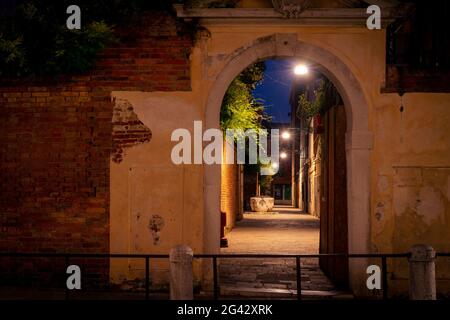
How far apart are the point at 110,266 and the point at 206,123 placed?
2.82 m

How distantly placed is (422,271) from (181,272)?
9.48 ft

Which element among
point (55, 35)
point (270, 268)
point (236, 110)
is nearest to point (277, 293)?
point (270, 268)

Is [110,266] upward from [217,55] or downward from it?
downward

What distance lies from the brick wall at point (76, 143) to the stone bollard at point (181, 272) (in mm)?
2368

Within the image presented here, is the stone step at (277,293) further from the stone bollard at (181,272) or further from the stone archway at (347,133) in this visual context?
the stone bollard at (181,272)

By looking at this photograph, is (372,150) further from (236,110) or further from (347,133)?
(236,110)

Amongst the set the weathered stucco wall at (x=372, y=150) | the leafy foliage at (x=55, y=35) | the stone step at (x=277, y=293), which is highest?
the leafy foliage at (x=55, y=35)

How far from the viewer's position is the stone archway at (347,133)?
7953mm

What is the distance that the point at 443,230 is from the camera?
795 centimetres

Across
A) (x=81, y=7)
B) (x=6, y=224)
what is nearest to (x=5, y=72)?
(x=81, y=7)

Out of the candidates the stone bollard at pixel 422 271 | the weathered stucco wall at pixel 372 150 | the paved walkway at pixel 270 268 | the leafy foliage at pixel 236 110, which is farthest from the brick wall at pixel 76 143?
the stone bollard at pixel 422 271
